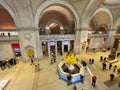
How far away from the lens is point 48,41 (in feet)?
47.6

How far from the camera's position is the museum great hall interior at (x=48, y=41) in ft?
24.9

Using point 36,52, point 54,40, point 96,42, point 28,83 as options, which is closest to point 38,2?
point 54,40

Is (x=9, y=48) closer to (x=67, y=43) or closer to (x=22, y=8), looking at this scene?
(x=22, y=8)

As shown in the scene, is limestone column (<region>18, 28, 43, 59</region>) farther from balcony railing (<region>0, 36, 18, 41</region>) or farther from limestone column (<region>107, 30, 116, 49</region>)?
limestone column (<region>107, 30, 116, 49</region>)

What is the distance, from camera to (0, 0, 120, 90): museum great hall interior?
24.9 feet

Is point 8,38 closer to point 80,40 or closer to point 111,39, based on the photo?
point 80,40

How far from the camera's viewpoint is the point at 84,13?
553 inches

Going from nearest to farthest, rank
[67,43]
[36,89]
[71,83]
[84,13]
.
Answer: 1. [36,89]
2. [71,83]
3. [84,13]
4. [67,43]

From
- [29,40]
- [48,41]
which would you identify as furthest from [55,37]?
[29,40]

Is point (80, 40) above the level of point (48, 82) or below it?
above

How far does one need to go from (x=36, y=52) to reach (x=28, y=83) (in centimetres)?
624

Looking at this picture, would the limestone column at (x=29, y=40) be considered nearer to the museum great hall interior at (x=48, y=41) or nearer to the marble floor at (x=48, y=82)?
the museum great hall interior at (x=48, y=41)

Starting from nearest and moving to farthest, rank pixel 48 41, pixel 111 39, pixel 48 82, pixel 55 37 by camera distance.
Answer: pixel 48 82, pixel 48 41, pixel 55 37, pixel 111 39

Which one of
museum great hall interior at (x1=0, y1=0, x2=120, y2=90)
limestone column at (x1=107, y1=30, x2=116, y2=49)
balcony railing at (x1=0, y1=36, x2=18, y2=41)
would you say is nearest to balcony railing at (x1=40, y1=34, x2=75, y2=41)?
museum great hall interior at (x1=0, y1=0, x2=120, y2=90)
